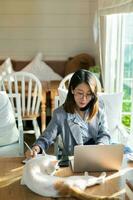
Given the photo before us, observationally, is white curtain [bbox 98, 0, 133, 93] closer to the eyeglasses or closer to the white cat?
the eyeglasses

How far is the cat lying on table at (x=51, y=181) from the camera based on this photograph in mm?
1289

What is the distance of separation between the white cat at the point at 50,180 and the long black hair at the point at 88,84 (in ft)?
1.77

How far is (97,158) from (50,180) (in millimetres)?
272

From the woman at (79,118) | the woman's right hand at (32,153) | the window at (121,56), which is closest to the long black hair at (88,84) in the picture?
the woman at (79,118)

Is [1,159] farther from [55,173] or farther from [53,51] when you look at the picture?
[53,51]

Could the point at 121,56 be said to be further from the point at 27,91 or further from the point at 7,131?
the point at 7,131

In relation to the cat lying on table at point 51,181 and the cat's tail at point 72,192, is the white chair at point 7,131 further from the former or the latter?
the cat's tail at point 72,192

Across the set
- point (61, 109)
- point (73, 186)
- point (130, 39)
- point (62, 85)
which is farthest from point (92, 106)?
point (130, 39)

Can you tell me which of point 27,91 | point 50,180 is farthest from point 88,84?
point 27,91

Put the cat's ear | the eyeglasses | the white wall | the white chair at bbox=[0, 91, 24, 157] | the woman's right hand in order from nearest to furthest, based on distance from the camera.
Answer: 1. the cat's ear
2. the woman's right hand
3. the eyeglasses
4. the white chair at bbox=[0, 91, 24, 157]
5. the white wall

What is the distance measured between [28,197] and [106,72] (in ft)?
7.34

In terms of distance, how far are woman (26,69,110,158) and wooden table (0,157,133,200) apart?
0.32 m

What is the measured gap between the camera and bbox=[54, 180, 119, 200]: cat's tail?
1260 millimetres

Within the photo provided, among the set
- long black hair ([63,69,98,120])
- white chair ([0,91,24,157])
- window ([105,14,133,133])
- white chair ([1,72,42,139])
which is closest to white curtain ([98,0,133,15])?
window ([105,14,133,133])
